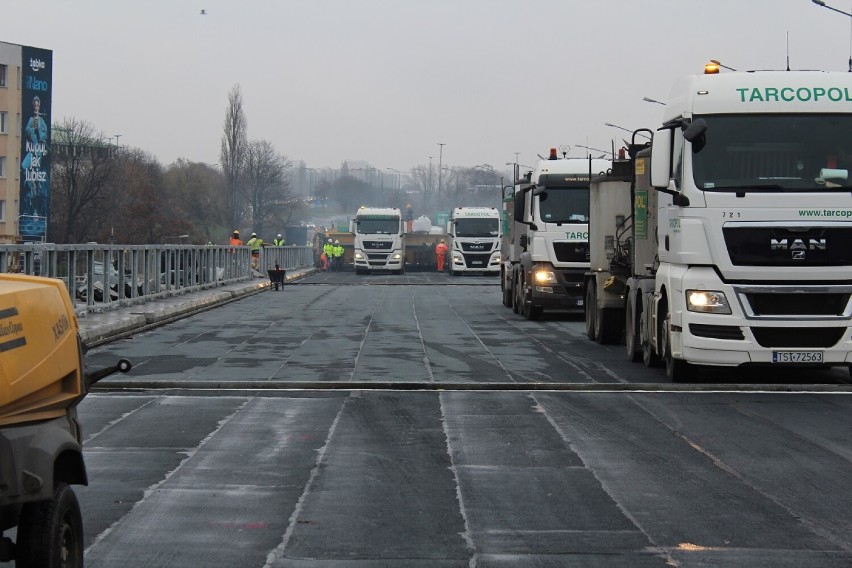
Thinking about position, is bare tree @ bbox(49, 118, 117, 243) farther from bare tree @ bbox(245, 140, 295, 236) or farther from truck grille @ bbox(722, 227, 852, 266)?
truck grille @ bbox(722, 227, 852, 266)

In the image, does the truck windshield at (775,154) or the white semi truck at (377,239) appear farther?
the white semi truck at (377,239)

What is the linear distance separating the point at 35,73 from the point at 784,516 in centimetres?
9270

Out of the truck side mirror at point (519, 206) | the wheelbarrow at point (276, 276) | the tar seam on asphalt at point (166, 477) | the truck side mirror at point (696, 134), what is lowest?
the tar seam on asphalt at point (166, 477)

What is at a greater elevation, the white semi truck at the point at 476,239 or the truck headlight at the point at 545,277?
the white semi truck at the point at 476,239

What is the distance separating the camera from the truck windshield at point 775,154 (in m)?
14.6

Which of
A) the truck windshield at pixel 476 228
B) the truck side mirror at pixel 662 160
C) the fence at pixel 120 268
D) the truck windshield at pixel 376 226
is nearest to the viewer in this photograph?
the truck side mirror at pixel 662 160

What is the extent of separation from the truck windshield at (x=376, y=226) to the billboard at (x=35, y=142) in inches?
1116

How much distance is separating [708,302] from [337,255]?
62371 mm

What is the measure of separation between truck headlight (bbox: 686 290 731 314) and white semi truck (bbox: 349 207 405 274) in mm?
51593

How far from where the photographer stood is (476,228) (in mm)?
63344

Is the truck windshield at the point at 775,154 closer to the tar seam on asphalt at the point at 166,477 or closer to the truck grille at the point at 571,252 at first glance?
the tar seam on asphalt at the point at 166,477

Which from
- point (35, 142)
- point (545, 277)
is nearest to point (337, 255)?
point (35, 142)

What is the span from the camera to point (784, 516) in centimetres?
798

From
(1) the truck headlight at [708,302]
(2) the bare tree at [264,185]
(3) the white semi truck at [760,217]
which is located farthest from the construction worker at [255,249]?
(2) the bare tree at [264,185]
